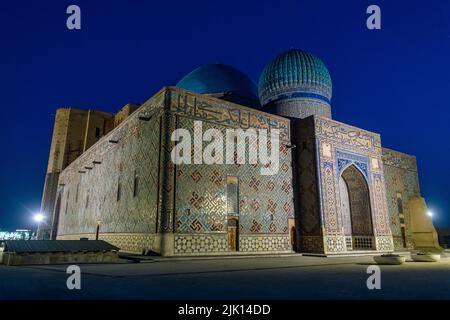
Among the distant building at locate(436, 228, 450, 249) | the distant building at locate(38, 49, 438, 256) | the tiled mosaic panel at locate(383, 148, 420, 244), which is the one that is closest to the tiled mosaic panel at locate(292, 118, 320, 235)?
the distant building at locate(38, 49, 438, 256)

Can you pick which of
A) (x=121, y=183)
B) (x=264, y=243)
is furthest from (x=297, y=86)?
(x=121, y=183)

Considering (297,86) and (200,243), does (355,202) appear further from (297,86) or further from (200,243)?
(200,243)

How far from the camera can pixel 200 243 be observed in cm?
864

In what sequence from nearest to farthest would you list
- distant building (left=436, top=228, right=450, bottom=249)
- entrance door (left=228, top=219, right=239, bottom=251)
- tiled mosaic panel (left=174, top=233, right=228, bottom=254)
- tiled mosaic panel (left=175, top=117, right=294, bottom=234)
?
tiled mosaic panel (left=174, top=233, right=228, bottom=254), tiled mosaic panel (left=175, top=117, right=294, bottom=234), entrance door (left=228, top=219, right=239, bottom=251), distant building (left=436, top=228, right=450, bottom=249)

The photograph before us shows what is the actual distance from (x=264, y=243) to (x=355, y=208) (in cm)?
475

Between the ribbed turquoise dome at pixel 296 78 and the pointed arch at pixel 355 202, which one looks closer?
the pointed arch at pixel 355 202

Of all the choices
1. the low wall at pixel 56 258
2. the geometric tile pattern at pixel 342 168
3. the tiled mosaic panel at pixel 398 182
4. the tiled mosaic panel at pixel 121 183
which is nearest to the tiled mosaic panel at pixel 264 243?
the geometric tile pattern at pixel 342 168

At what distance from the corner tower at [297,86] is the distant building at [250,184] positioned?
0.05m

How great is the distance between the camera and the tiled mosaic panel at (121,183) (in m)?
9.22

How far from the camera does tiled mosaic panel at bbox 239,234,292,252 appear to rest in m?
9.54

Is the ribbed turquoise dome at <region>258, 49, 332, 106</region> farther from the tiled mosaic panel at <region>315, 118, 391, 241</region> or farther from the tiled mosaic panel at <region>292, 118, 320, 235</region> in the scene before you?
the tiled mosaic panel at <region>292, 118, 320, 235</region>

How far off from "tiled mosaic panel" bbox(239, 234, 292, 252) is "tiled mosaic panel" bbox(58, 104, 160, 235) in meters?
2.79

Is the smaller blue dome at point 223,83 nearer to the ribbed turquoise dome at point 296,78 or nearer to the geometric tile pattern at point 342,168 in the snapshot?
the ribbed turquoise dome at point 296,78
